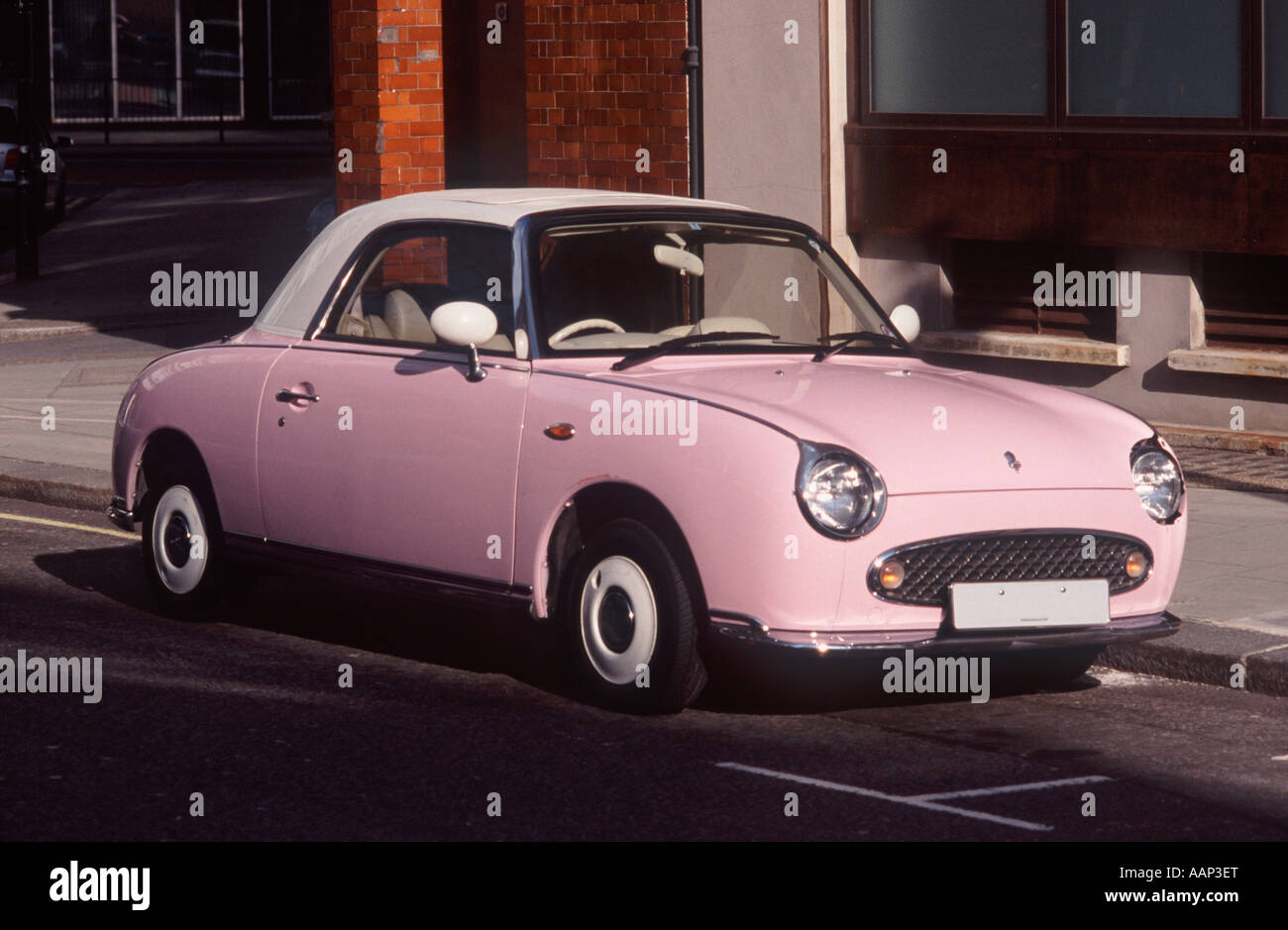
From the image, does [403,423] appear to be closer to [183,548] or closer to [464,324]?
[464,324]

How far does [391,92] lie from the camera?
56.6 ft

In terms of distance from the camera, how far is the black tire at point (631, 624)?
276 inches

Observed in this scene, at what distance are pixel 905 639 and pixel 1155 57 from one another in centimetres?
713

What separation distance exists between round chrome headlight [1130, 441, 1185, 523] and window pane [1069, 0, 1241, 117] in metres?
5.82

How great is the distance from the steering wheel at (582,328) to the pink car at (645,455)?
0.07 ft

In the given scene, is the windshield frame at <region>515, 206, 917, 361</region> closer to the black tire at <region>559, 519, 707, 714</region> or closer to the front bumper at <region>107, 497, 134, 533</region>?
the black tire at <region>559, 519, 707, 714</region>

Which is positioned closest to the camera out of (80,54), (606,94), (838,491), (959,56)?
(838,491)

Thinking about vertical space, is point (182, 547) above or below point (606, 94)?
below

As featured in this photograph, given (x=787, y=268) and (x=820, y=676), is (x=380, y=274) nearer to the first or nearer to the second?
(x=787, y=268)

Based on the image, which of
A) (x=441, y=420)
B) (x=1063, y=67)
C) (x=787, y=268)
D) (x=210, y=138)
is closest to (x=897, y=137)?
(x=1063, y=67)

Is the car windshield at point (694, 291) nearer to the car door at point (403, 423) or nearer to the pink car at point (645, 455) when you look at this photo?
the pink car at point (645, 455)
